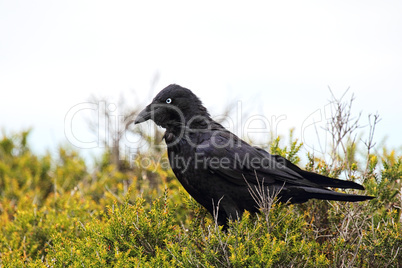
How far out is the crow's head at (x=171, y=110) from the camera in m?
4.50

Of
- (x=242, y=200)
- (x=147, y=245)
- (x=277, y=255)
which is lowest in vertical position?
(x=147, y=245)

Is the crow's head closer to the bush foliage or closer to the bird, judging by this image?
the bird

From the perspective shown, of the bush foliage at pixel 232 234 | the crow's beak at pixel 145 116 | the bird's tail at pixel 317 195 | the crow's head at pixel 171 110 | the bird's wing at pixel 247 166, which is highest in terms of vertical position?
the crow's head at pixel 171 110

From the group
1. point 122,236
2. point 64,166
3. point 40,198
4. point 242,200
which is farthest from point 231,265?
point 64,166

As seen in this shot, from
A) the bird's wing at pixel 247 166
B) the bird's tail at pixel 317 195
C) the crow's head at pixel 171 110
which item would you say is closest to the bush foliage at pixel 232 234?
the bird's tail at pixel 317 195

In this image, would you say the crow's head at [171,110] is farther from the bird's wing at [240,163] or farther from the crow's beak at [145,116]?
the bird's wing at [240,163]

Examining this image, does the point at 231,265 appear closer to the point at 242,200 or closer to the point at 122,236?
the point at 242,200

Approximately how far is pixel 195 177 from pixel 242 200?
492mm

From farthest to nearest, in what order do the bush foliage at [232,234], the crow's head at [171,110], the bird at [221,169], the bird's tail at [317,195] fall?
the crow's head at [171,110]
the bird at [221,169]
the bird's tail at [317,195]
the bush foliage at [232,234]

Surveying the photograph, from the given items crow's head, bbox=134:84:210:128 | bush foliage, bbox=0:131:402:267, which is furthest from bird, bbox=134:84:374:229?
bush foliage, bbox=0:131:402:267

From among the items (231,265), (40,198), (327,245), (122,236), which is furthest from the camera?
(40,198)

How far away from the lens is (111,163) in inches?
345

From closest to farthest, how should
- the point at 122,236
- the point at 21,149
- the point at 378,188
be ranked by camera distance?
1. the point at 122,236
2. the point at 378,188
3. the point at 21,149

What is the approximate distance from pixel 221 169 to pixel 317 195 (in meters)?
0.90
